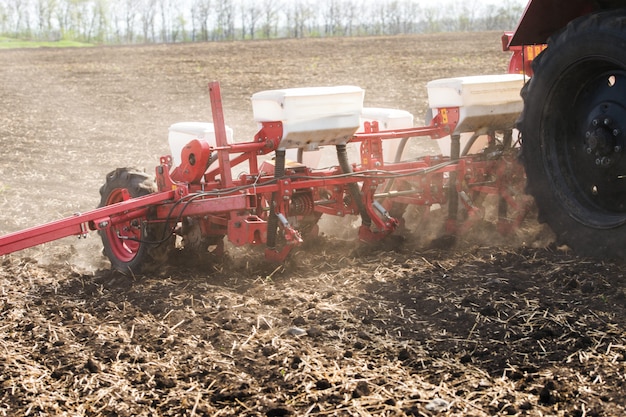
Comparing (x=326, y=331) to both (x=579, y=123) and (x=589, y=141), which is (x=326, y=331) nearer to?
(x=589, y=141)

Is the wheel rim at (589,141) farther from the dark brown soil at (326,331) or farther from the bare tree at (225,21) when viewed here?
the bare tree at (225,21)

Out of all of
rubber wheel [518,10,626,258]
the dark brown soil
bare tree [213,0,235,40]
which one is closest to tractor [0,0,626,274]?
rubber wheel [518,10,626,258]

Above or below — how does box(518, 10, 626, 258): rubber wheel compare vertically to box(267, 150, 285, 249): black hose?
above

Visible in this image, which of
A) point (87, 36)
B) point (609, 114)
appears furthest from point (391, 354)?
point (87, 36)

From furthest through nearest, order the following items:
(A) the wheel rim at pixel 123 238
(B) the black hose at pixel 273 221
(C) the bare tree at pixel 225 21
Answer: (C) the bare tree at pixel 225 21, (A) the wheel rim at pixel 123 238, (B) the black hose at pixel 273 221

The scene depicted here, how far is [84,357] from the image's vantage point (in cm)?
374

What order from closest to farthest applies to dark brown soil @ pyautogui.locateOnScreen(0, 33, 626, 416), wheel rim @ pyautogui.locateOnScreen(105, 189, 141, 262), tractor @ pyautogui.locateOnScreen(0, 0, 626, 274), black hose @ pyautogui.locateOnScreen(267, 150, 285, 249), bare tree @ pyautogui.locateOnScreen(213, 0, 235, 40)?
dark brown soil @ pyautogui.locateOnScreen(0, 33, 626, 416), tractor @ pyautogui.locateOnScreen(0, 0, 626, 274), black hose @ pyautogui.locateOnScreen(267, 150, 285, 249), wheel rim @ pyautogui.locateOnScreen(105, 189, 141, 262), bare tree @ pyautogui.locateOnScreen(213, 0, 235, 40)

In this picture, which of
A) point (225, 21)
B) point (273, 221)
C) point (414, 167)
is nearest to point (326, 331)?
point (273, 221)

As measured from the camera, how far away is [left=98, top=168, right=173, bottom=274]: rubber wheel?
5488 millimetres

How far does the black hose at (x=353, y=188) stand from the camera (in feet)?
18.9

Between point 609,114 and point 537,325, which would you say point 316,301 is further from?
point 609,114

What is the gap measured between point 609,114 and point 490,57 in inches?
791

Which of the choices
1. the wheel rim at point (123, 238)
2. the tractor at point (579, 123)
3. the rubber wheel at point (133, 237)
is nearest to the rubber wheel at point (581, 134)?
the tractor at point (579, 123)

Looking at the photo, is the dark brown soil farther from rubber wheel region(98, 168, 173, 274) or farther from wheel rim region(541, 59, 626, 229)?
wheel rim region(541, 59, 626, 229)
